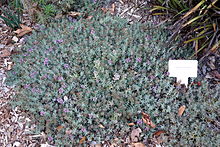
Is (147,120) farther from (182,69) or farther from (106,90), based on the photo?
(182,69)

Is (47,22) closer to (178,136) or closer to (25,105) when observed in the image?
(25,105)

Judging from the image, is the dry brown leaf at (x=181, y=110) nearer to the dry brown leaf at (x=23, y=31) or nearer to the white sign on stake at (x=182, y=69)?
the white sign on stake at (x=182, y=69)

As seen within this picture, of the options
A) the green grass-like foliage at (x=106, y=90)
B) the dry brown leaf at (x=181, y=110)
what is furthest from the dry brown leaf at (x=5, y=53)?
the dry brown leaf at (x=181, y=110)

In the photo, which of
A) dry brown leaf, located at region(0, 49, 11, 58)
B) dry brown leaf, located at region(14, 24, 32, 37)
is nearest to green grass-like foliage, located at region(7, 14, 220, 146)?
dry brown leaf, located at region(0, 49, 11, 58)

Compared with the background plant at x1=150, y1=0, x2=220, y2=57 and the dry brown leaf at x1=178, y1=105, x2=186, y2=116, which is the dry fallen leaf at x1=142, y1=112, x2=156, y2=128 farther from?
the background plant at x1=150, y1=0, x2=220, y2=57

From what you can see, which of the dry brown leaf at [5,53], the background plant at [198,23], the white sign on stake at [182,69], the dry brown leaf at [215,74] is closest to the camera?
the white sign on stake at [182,69]

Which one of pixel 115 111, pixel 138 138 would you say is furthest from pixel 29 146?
pixel 138 138
